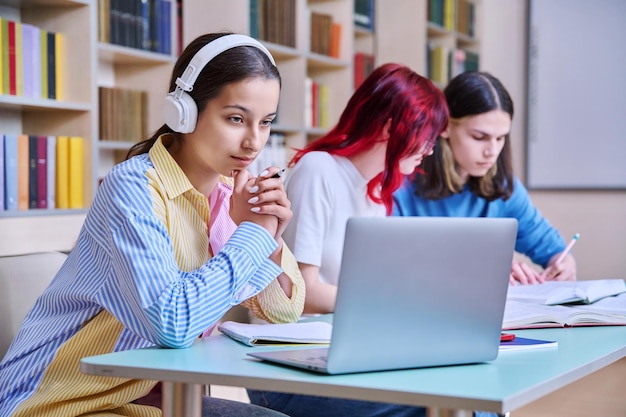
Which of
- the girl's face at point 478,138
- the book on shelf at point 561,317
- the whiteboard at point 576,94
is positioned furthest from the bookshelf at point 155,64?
the book on shelf at point 561,317

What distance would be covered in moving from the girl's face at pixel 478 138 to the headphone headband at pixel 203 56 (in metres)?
1.01

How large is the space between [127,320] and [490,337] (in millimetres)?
513

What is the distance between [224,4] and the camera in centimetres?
352

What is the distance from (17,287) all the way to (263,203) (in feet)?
1.74

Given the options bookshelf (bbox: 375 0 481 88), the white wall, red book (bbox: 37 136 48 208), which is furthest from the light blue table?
bookshelf (bbox: 375 0 481 88)

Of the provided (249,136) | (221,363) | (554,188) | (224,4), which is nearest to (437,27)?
(554,188)

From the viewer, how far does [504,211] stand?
2578mm

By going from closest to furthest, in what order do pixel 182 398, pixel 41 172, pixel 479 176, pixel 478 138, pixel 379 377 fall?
pixel 379 377 < pixel 182 398 < pixel 478 138 < pixel 479 176 < pixel 41 172

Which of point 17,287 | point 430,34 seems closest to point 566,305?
point 17,287

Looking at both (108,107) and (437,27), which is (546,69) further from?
(108,107)

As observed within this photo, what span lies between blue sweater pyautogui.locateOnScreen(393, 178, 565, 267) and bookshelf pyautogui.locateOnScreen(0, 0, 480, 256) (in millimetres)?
1021

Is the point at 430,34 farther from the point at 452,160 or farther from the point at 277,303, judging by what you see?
the point at 277,303

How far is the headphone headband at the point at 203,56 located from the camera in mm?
1411

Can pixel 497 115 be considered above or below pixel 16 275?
above
